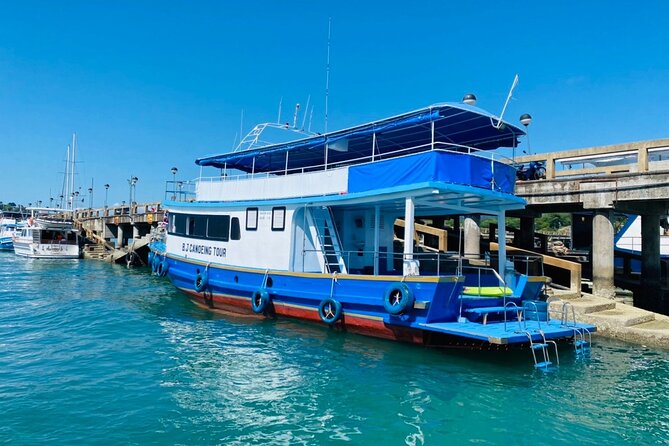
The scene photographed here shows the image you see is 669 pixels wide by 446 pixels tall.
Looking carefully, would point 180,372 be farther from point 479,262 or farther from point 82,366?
point 479,262

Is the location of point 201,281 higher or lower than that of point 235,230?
lower

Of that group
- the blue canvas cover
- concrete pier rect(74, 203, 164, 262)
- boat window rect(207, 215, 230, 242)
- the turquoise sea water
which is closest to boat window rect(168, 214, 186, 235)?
boat window rect(207, 215, 230, 242)

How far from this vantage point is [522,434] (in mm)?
6332

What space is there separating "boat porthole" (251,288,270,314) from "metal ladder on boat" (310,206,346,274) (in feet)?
6.42

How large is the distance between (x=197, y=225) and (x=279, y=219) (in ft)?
16.1

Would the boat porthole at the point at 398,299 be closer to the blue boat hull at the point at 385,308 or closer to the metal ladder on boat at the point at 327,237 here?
the blue boat hull at the point at 385,308

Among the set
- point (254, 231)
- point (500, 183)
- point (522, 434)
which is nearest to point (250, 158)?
point (254, 231)

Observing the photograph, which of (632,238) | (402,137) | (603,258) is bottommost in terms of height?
(603,258)

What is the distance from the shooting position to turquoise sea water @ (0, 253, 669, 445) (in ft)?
20.6

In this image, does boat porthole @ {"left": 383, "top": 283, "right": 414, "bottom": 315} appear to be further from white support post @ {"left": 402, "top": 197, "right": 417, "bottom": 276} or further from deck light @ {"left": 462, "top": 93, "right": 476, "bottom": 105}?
deck light @ {"left": 462, "top": 93, "right": 476, "bottom": 105}

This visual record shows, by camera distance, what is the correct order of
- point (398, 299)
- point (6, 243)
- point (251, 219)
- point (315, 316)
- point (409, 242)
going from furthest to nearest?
point (6, 243), point (251, 219), point (315, 316), point (409, 242), point (398, 299)

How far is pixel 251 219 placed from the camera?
14.5m

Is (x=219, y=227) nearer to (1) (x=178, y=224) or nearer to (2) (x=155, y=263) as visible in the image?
(1) (x=178, y=224)

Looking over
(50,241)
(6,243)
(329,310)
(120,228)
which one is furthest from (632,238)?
(6,243)
